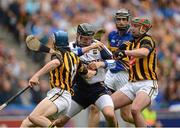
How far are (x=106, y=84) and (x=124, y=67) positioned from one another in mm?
491

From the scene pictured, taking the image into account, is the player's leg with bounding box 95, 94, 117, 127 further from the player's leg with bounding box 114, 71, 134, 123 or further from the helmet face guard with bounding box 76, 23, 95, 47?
the helmet face guard with bounding box 76, 23, 95, 47

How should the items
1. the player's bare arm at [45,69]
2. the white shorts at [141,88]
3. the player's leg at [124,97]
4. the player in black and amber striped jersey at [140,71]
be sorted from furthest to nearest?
1. the player's leg at [124,97]
2. the white shorts at [141,88]
3. the player in black and amber striped jersey at [140,71]
4. the player's bare arm at [45,69]

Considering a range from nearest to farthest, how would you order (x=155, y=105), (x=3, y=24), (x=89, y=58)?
(x=89, y=58) → (x=155, y=105) → (x=3, y=24)

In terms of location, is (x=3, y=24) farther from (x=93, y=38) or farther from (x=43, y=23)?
(x=93, y=38)

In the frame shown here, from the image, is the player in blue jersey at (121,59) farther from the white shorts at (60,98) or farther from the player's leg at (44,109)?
the player's leg at (44,109)

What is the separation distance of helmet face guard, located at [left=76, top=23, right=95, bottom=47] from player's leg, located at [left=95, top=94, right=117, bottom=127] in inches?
39.9

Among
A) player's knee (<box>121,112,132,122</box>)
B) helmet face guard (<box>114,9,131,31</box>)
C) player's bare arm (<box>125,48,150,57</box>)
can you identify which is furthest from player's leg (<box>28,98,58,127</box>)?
helmet face guard (<box>114,9,131,31</box>)

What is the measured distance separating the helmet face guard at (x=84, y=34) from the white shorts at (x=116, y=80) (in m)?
1.25

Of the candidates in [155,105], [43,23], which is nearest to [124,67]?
[155,105]

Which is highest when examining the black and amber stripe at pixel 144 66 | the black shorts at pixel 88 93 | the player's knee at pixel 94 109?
the black and amber stripe at pixel 144 66

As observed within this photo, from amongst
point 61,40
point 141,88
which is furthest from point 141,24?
point 61,40

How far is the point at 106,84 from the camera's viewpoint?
18359 mm

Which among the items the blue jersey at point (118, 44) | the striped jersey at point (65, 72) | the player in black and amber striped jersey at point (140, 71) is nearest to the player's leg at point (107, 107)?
the player in black and amber striped jersey at point (140, 71)

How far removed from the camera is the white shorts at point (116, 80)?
18.2m
